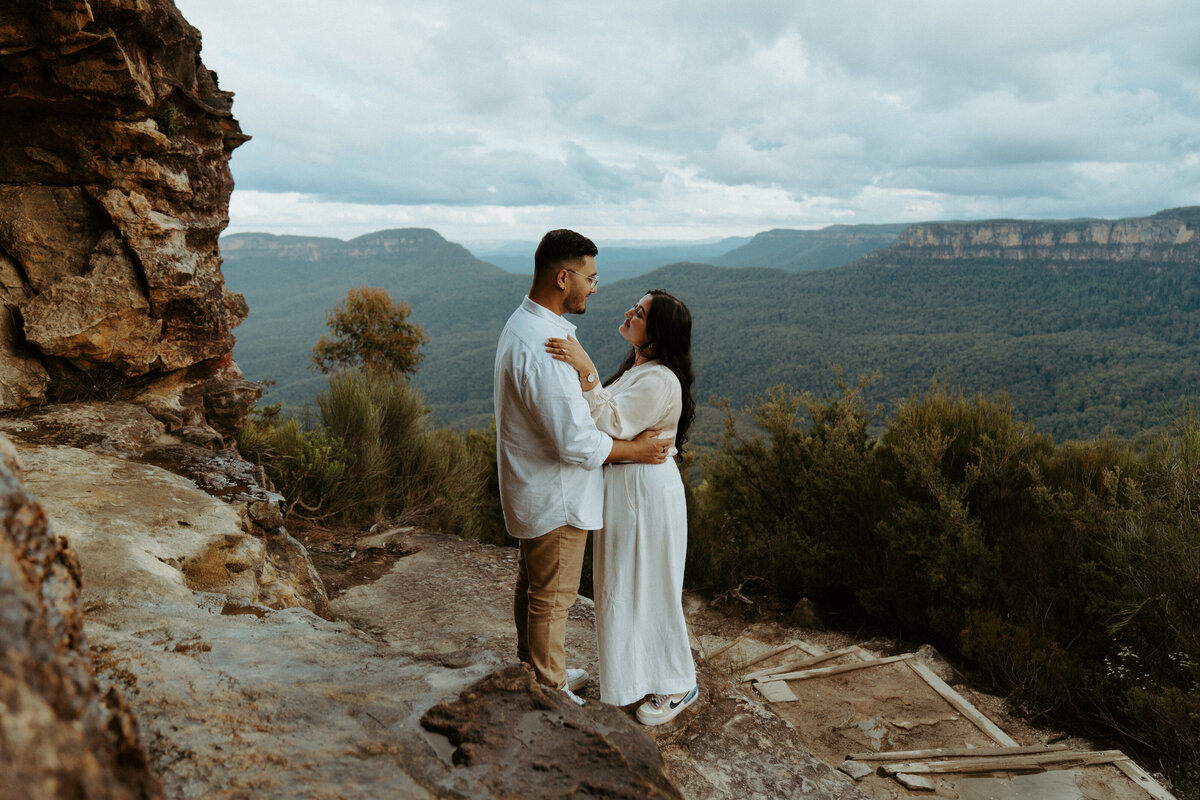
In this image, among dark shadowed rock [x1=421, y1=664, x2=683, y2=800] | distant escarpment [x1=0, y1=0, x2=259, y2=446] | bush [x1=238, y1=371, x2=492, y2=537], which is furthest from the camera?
bush [x1=238, y1=371, x2=492, y2=537]

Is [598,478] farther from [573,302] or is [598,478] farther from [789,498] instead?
[789,498]

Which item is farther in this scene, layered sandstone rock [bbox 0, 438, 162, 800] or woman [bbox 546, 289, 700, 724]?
woman [bbox 546, 289, 700, 724]

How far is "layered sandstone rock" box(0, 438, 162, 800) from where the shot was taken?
611 mm

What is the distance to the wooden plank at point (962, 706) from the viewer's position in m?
3.72

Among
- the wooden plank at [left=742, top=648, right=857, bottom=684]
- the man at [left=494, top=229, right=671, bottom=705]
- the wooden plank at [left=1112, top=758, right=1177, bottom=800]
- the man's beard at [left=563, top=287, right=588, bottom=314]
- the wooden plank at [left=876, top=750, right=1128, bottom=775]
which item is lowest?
the wooden plank at [left=742, top=648, right=857, bottom=684]

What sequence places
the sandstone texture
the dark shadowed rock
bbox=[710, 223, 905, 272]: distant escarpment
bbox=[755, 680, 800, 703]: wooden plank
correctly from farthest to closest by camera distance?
bbox=[710, 223, 905, 272]: distant escarpment
bbox=[755, 680, 800, 703]: wooden plank
the dark shadowed rock
the sandstone texture

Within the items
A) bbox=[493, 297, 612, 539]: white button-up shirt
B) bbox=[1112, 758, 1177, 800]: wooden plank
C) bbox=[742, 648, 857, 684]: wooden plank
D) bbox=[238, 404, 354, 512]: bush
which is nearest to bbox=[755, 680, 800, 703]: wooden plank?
bbox=[742, 648, 857, 684]: wooden plank

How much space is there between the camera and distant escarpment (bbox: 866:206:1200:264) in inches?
2188

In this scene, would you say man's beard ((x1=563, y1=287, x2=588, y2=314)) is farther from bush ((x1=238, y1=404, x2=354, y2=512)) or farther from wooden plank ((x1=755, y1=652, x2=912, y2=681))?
bush ((x1=238, y1=404, x2=354, y2=512))

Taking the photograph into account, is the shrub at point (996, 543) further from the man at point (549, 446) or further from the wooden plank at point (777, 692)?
the man at point (549, 446)

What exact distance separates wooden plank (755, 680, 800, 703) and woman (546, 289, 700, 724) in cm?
136

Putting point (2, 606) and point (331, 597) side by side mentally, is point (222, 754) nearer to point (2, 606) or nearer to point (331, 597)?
point (2, 606)

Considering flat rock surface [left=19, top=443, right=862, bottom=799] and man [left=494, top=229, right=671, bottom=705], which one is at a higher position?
man [left=494, top=229, right=671, bottom=705]

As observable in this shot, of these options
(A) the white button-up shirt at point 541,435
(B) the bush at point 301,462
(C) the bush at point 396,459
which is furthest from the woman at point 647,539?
(C) the bush at point 396,459
